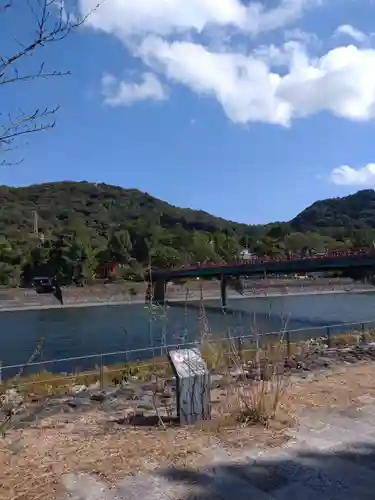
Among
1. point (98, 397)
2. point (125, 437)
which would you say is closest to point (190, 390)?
point (125, 437)

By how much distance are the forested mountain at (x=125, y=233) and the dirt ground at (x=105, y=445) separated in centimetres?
1801

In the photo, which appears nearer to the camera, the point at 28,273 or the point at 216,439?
the point at 216,439

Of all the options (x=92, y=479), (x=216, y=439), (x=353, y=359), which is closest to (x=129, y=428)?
(x=216, y=439)

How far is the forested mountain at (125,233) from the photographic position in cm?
9175

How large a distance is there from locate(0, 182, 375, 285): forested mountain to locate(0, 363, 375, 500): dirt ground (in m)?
18.0

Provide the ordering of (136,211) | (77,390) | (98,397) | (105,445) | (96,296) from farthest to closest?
(136,211), (96,296), (77,390), (98,397), (105,445)

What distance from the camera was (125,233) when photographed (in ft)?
364

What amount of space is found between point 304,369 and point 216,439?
4386 millimetres

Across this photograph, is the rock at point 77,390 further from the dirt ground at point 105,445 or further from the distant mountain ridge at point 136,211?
the distant mountain ridge at point 136,211

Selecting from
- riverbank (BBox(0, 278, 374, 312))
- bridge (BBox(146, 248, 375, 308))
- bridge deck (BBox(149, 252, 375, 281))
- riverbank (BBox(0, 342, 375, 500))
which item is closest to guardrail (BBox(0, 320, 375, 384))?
riverbank (BBox(0, 342, 375, 500))

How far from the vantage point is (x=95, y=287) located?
82.8 metres

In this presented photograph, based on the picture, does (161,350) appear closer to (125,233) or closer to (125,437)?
(125,437)

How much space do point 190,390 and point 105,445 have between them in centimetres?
93

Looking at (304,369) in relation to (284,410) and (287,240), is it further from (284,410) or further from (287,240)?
(287,240)
